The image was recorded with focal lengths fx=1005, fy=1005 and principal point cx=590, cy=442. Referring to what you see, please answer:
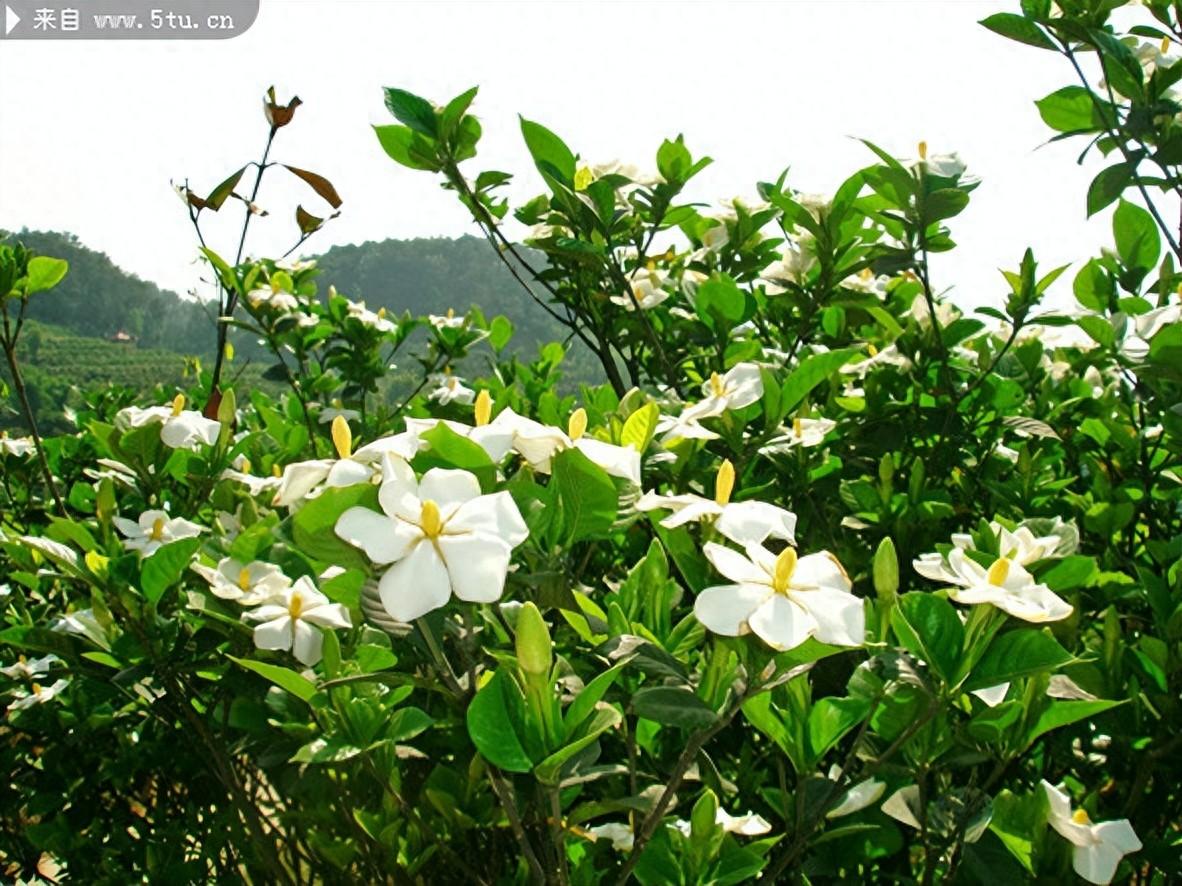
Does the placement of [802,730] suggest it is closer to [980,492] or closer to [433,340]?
[980,492]

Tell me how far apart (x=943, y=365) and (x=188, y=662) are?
45.3 inches

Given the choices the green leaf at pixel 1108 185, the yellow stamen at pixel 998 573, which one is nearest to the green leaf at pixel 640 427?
the yellow stamen at pixel 998 573

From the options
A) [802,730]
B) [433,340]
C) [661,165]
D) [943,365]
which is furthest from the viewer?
[433,340]

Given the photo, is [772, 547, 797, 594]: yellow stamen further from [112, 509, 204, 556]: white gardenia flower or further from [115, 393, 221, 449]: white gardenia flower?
[115, 393, 221, 449]: white gardenia flower

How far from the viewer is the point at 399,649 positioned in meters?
1.08

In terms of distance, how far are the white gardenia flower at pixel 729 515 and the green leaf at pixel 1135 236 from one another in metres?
1.13

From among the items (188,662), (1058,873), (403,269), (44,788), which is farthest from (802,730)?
(403,269)

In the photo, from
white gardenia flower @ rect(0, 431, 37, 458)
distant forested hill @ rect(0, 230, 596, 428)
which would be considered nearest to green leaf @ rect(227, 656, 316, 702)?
white gardenia flower @ rect(0, 431, 37, 458)

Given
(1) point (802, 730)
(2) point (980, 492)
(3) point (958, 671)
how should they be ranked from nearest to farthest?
(3) point (958, 671) < (1) point (802, 730) < (2) point (980, 492)

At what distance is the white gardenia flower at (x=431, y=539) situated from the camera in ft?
2.23

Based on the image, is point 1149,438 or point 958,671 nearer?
point 958,671

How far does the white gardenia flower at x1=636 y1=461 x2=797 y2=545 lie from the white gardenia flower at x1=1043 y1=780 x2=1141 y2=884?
0.40 metres

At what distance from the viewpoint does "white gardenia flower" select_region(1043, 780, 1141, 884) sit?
918mm

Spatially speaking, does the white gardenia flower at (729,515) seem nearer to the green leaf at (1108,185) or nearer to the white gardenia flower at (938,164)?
the white gardenia flower at (938,164)
